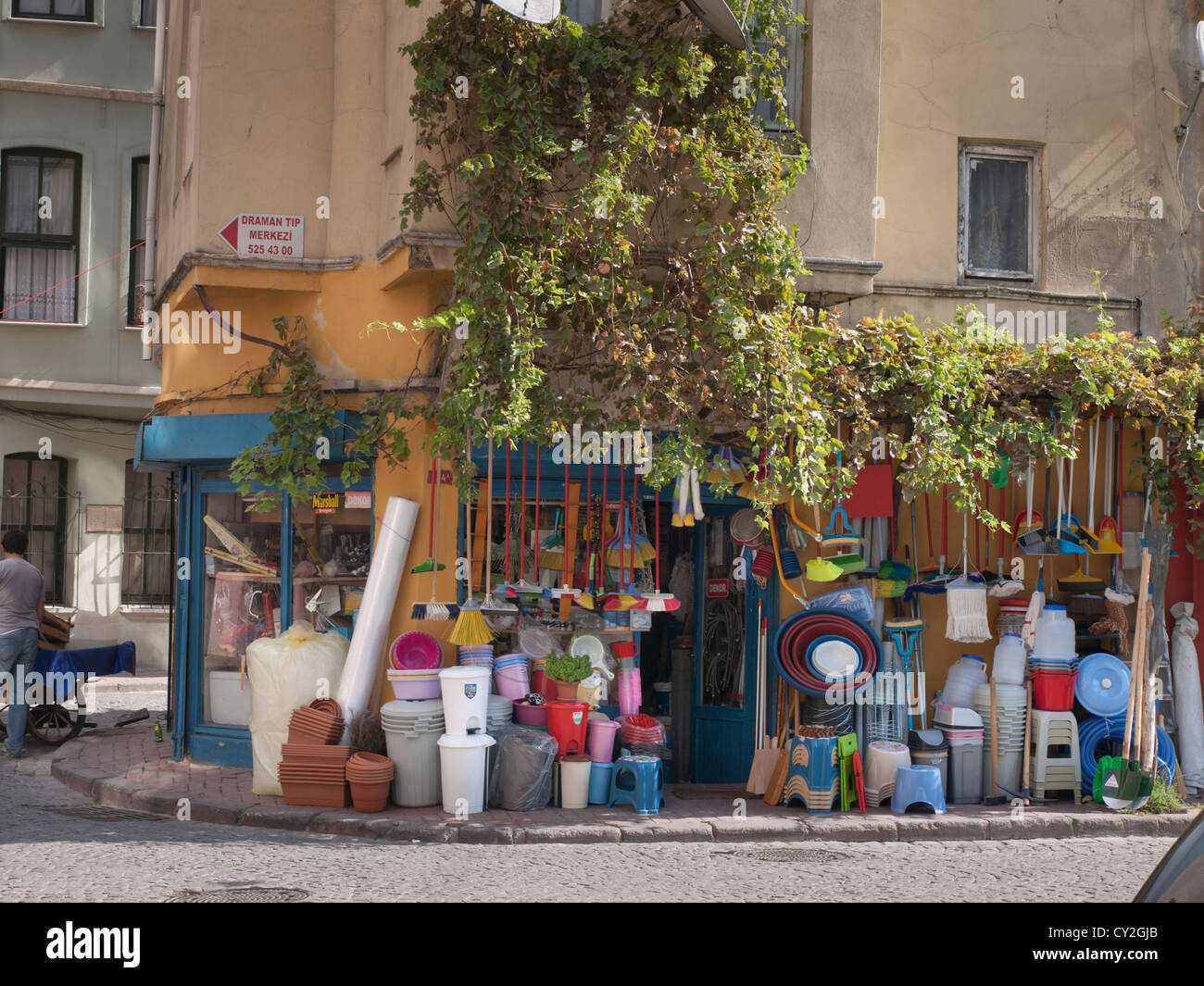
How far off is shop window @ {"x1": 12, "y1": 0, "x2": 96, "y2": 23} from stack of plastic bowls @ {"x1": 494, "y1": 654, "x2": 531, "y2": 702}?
14346 mm

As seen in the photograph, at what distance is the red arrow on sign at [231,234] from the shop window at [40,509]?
1027 centimetres

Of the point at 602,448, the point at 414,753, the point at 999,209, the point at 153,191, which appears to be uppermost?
the point at 153,191

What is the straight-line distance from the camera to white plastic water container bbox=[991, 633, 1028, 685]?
10.6 m

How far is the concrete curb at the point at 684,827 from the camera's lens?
8945 mm

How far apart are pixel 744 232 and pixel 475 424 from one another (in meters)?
2.48

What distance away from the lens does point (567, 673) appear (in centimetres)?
1002

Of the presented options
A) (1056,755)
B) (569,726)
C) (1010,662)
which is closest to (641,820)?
(569,726)

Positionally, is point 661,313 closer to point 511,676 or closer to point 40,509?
point 511,676

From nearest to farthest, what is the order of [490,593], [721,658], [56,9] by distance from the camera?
[490,593] < [721,658] < [56,9]

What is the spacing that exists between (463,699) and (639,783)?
57.4 inches

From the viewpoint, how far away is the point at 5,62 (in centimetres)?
1928

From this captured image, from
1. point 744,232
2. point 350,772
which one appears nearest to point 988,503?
point 744,232

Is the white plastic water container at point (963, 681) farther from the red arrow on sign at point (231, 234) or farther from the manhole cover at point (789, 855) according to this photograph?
the red arrow on sign at point (231, 234)

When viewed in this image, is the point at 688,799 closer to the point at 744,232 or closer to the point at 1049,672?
the point at 1049,672
